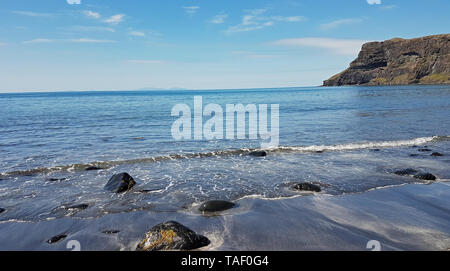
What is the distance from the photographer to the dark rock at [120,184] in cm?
1237

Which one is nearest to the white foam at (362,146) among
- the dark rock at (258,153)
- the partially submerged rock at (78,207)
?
the dark rock at (258,153)

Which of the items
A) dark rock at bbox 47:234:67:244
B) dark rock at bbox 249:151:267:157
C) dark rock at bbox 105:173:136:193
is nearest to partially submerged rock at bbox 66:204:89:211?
dark rock at bbox 105:173:136:193

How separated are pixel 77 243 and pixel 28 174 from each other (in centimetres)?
1060

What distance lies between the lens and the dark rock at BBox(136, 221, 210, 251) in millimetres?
7105

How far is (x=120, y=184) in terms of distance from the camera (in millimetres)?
12469

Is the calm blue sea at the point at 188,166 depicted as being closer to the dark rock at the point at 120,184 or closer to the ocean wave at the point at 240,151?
the ocean wave at the point at 240,151

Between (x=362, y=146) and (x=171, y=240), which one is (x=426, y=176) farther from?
(x=171, y=240)

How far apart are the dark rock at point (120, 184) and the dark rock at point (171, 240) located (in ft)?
18.2

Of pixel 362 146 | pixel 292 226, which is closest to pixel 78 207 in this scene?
pixel 292 226

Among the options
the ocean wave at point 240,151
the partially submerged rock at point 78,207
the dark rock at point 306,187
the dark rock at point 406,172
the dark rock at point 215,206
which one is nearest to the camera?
the dark rock at point 215,206

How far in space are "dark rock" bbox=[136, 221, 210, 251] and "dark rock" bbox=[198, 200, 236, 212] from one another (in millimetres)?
2378

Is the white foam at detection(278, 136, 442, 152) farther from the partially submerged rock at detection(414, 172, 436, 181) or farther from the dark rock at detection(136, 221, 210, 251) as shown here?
the dark rock at detection(136, 221, 210, 251)

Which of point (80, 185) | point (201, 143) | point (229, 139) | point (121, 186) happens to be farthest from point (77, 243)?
point (229, 139)
